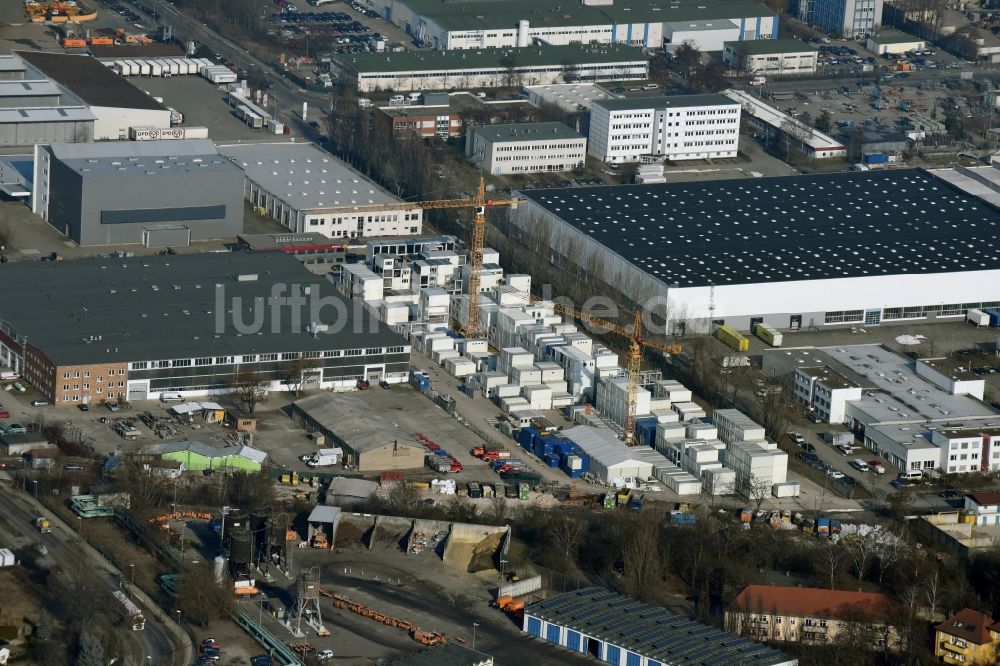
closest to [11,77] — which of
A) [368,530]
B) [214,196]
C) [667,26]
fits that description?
[214,196]

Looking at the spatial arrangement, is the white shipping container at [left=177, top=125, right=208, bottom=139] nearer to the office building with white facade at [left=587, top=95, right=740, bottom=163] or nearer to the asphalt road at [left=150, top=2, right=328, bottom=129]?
the asphalt road at [left=150, top=2, right=328, bottom=129]

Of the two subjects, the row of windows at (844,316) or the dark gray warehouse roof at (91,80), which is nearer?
the row of windows at (844,316)

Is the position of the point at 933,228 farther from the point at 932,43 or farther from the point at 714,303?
the point at 932,43

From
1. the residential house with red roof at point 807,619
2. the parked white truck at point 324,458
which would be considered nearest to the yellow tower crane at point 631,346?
the parked white truck at point 324,458

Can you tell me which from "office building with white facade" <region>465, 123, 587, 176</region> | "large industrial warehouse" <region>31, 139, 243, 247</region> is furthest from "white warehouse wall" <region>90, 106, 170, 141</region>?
"office building with white facade" <region>465, 123, 587, 176</region>

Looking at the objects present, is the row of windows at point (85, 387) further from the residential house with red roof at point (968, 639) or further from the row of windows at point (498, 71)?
the row of windows at point (498, 71)

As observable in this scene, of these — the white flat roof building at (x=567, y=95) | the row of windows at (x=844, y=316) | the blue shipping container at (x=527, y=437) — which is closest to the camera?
the blue shipping container at (x=527, y=437)
